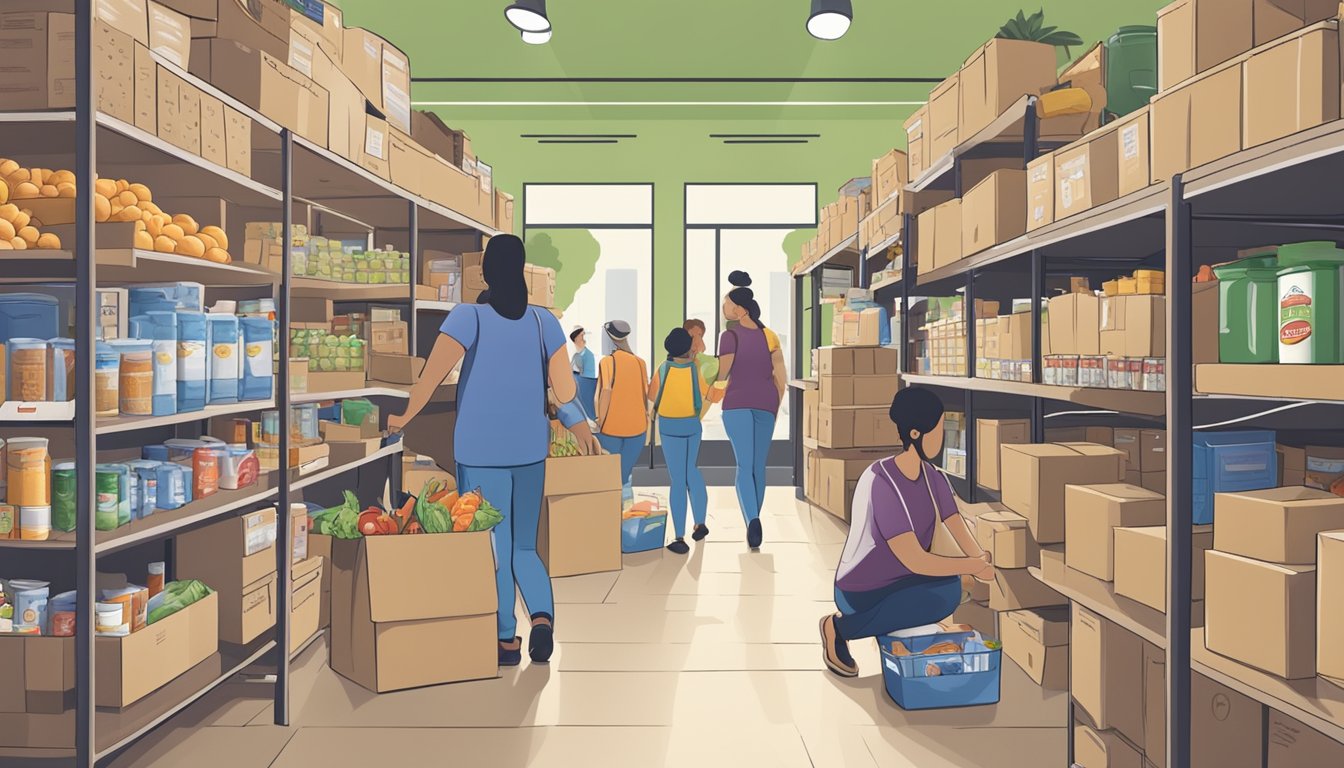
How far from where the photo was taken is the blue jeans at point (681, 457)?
5.66 m

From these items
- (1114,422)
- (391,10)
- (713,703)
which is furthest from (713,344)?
(713,703)

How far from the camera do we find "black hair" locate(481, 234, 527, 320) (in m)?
3.41

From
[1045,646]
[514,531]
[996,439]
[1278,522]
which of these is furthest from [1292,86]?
[514,531]

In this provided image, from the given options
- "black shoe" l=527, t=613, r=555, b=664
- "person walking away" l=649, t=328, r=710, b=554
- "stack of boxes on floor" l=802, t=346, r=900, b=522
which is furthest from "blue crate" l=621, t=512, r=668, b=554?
"black shoe" l=527, t=613, r=555, b=664

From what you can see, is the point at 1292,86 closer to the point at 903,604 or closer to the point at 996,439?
the point at 903,604

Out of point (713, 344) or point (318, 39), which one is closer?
point (318, 39)

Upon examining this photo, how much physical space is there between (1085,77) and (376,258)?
3.49 metres

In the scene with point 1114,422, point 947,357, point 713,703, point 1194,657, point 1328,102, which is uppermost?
point 1328,102

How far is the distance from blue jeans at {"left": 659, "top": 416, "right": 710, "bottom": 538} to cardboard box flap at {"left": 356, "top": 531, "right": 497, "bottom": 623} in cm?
251

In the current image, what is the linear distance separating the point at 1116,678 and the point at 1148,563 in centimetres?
43

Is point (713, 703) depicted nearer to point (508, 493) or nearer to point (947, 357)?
point (508, 493)

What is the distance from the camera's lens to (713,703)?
3160mm

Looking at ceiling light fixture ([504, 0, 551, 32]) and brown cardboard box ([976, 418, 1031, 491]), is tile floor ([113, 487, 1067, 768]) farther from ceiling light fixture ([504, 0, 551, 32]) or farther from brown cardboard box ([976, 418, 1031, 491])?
ceiling light fixture ([504, 0, 551, 32])

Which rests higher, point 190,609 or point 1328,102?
point 1328,102
